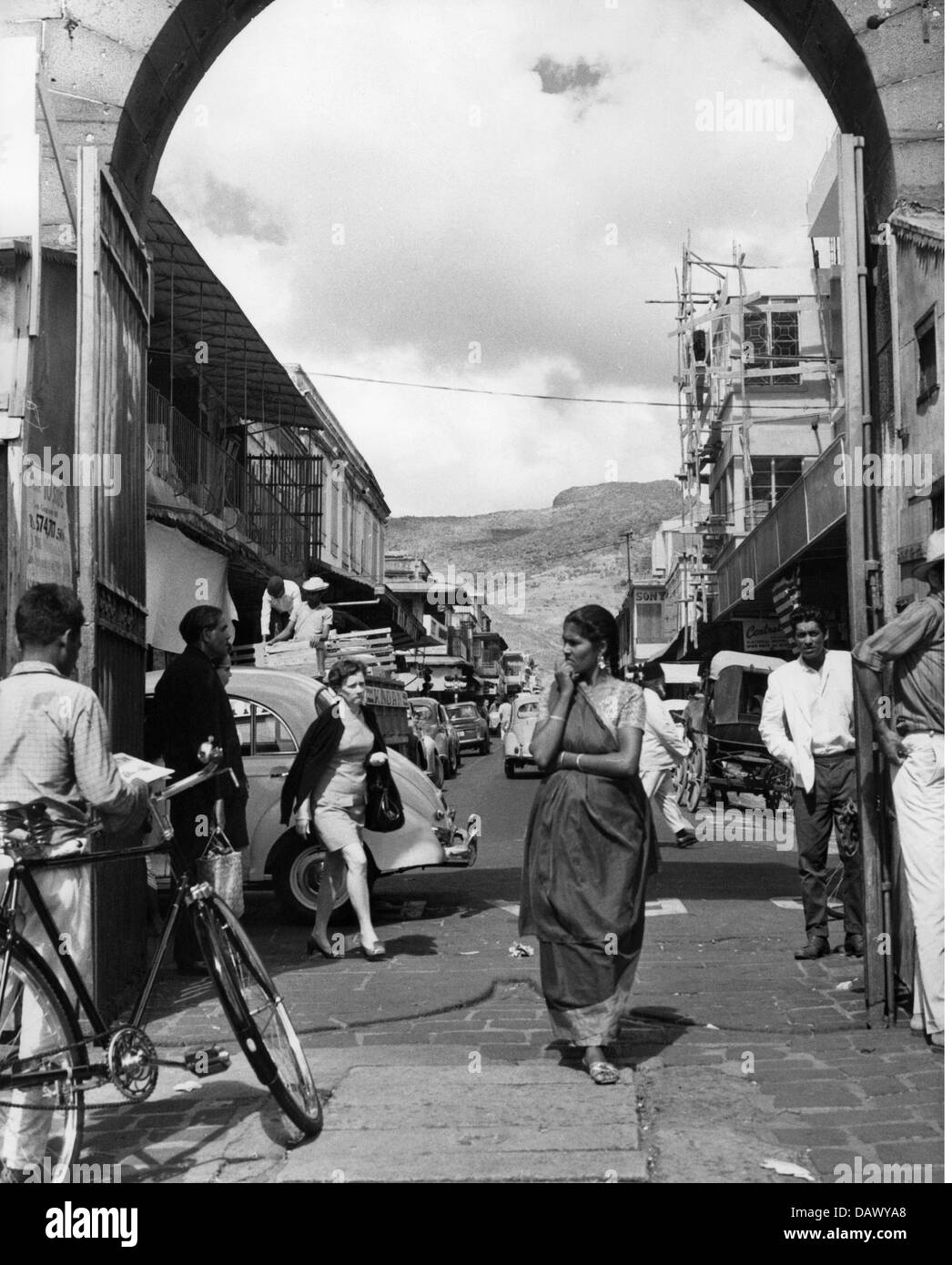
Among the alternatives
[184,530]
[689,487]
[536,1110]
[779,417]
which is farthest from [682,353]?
[536,1110]

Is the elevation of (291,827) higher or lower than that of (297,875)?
higher

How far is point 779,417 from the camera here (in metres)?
41.2

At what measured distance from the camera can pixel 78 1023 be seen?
4.48 meters

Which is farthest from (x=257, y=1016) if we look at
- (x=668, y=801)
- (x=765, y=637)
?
(x=765, y=637)

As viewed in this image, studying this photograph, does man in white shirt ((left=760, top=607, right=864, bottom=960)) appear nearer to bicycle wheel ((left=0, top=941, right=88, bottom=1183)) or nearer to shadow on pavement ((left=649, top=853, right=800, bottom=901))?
shadow on pavement ((left=649, top=853, right=800, bottom=901))

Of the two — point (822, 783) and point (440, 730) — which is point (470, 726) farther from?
point (822, 783)

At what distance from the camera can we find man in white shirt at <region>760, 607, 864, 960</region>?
8.42 meters

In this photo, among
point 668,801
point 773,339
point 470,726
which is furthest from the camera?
point 470,726

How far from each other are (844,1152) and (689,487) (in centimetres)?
5239

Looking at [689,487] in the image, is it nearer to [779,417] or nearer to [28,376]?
[779,417]

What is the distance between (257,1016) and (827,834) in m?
4.52

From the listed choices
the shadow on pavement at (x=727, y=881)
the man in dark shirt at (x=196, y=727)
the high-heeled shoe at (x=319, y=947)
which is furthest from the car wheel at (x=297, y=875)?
the shadow on pavement at (x=727, y=881)

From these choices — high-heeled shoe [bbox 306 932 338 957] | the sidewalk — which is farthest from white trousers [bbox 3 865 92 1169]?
high-heeled shoe [bbox 306 932 338 957]

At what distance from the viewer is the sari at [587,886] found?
19.3 feet
